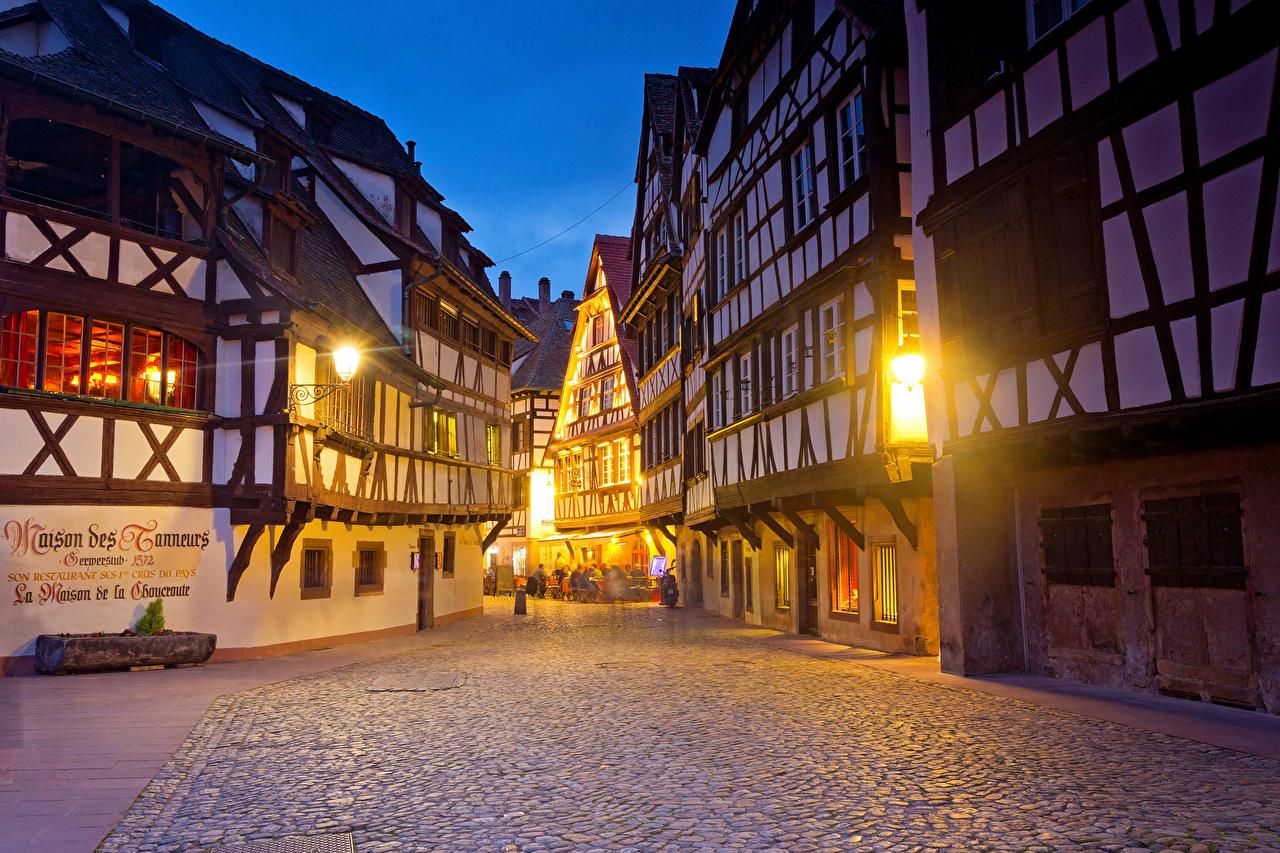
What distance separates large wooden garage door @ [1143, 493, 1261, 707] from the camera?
10727mm

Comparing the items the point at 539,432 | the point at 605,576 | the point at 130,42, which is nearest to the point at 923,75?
the point at 130,42

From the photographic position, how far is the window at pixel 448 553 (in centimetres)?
2858

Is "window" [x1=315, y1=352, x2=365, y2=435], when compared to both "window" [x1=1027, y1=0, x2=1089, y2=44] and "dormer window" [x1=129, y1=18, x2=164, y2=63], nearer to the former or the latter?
"dormer window" [x1=129, y1=18, x2=164, y2=63]

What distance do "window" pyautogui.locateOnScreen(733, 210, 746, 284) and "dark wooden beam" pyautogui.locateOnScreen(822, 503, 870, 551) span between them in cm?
585

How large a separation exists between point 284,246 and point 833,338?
33.0ft

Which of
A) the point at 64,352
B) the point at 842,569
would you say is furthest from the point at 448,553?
the point at 64,352

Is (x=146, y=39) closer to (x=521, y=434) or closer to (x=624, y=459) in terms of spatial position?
(x=624, y=459)

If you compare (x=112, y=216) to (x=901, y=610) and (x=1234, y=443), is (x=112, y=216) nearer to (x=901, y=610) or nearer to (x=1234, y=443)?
(x=901, y=610)

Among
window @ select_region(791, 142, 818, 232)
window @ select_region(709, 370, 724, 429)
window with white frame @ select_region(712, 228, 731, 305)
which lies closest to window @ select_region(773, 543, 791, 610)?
window @ select_region(709, 370, 724, 429)

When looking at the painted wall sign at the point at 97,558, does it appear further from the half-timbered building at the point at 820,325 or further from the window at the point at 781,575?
the window at the point at 781,575

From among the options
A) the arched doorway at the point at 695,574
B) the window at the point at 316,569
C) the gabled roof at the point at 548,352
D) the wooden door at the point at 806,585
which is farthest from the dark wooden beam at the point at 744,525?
the gabled roof at the point at 548,352

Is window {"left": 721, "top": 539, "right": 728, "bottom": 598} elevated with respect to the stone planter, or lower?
elevated

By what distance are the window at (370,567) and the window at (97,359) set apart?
6348 millimetres

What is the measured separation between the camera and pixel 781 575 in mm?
24141
